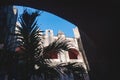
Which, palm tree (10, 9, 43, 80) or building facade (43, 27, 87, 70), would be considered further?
building facade (43, 27, 87, 70)

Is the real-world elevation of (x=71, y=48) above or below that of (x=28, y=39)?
above

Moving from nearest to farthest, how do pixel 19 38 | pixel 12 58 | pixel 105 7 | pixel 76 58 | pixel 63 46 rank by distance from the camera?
pixel 105 7
pixel 12 58
pixel 19 38
pixel 63 46
pixel 76 58

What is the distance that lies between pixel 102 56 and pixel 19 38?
74.7 inches

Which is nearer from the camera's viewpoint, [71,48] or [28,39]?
[28,39]

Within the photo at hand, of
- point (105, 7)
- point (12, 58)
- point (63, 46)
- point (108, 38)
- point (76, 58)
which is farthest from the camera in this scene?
point (76, 58)

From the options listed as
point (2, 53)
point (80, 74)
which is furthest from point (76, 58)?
point (2, 53)

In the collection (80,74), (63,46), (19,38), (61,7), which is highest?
(61,7)

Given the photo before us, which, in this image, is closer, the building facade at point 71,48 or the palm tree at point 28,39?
the palm tree at point 28,39

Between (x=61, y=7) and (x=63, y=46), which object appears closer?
(x=61, y=7)

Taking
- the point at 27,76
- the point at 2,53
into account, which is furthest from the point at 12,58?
the point at 27,76

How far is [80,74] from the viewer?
3.73m

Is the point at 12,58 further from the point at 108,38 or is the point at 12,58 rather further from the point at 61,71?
the point at 108,38

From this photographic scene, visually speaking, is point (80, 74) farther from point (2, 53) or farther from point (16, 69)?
point (2, 53)

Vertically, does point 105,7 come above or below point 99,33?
above
